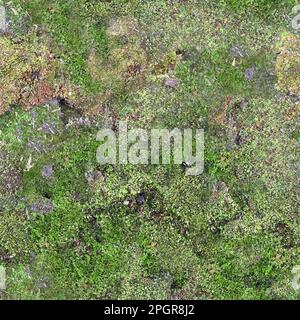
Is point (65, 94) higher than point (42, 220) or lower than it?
higher

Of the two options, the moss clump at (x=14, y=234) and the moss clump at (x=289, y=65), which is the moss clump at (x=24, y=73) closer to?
the moss clump at (x=14, y=234)

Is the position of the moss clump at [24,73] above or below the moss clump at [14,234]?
above

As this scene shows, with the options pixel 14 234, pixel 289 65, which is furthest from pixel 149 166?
pixel 289 65

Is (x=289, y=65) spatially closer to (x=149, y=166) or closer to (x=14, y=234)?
(x=149, y=166)

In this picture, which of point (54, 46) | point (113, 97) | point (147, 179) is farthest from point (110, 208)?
point (54, 46)

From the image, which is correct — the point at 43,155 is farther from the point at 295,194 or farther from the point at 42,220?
the point at 295,194

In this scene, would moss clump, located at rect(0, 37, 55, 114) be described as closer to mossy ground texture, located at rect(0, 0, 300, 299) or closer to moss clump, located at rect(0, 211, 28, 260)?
mossy ground texture, located at rect(0, 0, 300, 299)

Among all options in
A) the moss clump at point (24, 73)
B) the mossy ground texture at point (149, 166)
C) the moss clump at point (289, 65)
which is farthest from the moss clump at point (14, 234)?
the moss clump at point (289, 65)

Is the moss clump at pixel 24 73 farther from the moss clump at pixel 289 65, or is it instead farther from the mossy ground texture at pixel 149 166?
the moss clump at pixel 289 65

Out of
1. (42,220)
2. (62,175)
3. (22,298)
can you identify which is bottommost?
(22,298)
